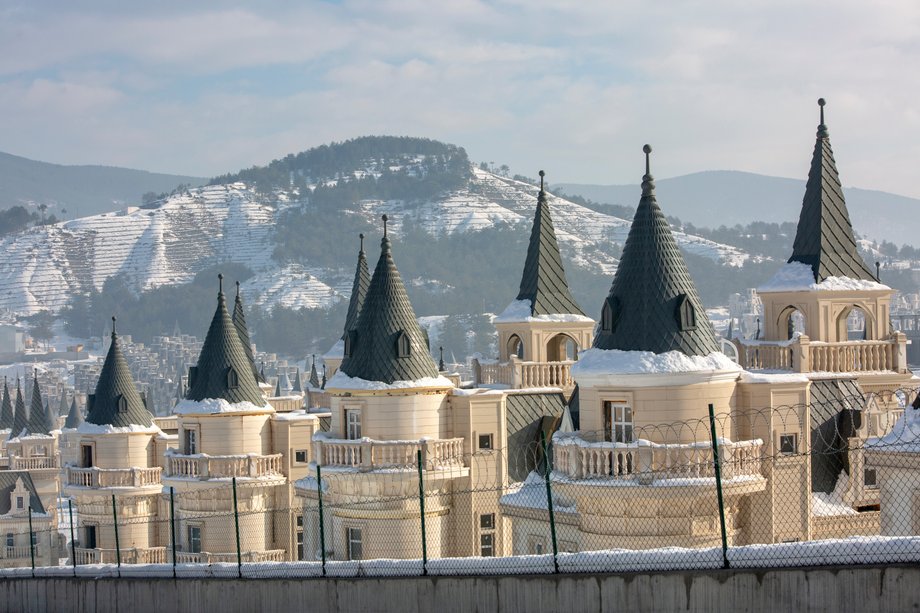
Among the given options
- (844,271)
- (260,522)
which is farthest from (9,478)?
(844,271)

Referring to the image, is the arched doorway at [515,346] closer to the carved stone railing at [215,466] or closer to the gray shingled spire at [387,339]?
the gray shingled spire at [387,339]

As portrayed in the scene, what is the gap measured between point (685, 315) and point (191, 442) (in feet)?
59.3

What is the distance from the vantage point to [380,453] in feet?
117

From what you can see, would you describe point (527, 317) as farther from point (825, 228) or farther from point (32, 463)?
point (32, 463)

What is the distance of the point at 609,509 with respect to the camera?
Result: 29.2 metres

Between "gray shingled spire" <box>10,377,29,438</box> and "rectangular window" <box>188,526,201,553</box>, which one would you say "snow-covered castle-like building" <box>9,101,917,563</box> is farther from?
"gray shingled spire" <box>10,377,29,438</box>

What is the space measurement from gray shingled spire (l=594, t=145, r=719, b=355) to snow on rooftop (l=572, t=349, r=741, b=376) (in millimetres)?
138

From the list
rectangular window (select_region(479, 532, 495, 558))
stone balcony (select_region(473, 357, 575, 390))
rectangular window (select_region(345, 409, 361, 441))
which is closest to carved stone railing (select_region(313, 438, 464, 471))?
rectangular window (select_region(345, 409, 361, 441))

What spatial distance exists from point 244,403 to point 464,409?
8.30 meters

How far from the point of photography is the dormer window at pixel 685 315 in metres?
29.5

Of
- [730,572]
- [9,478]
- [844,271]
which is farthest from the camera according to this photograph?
[9,478]

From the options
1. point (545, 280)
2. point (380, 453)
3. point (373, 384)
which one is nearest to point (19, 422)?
point (545, 280)

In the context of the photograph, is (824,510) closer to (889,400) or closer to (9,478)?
(889,400)

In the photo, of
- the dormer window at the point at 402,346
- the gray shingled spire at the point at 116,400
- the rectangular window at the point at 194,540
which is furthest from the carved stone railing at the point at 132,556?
the dormer window at the point at 402,346
